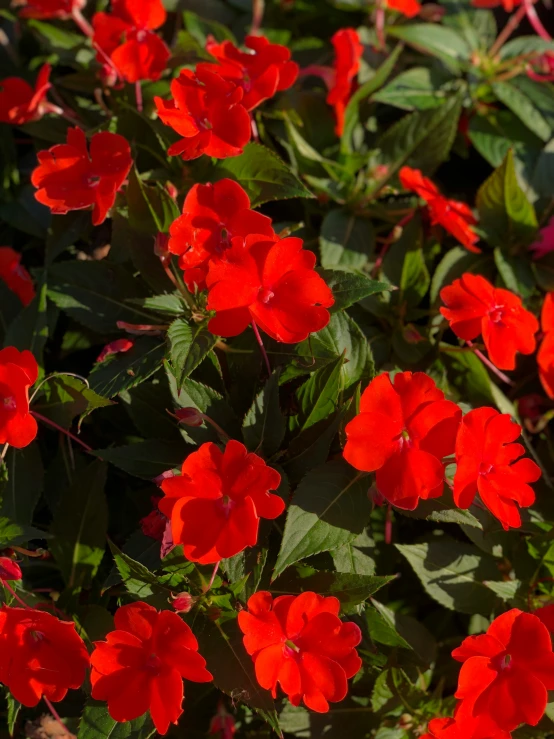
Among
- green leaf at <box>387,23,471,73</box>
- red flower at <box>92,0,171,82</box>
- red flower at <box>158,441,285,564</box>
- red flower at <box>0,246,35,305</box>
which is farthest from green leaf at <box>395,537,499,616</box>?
green leaf at <box>387,23,471,73</box>

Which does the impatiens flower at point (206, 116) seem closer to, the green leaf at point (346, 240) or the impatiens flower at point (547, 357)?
the green leaf at point (346, 240)

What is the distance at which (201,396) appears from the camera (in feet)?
4.18

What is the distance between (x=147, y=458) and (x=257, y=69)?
845 mm

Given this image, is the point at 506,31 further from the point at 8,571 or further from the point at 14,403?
the point at 8,571

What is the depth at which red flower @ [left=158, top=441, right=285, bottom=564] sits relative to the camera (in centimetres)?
105

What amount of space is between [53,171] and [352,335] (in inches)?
27.1

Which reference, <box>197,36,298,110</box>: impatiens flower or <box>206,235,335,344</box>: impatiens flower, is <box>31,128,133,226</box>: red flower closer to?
<box>197,36,298,110</box>: impatiens flower

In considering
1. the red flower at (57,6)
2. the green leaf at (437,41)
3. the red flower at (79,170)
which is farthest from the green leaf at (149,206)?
the green leaf at (437,41)

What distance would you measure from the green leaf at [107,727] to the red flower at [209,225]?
2.55 feet

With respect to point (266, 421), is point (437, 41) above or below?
above

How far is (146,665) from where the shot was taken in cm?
113

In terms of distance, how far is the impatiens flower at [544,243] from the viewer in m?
1.78

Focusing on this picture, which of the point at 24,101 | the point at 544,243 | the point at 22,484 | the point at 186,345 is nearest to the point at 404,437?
the point at 186,345

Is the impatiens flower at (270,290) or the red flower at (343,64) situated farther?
the red flower at (343,64)
